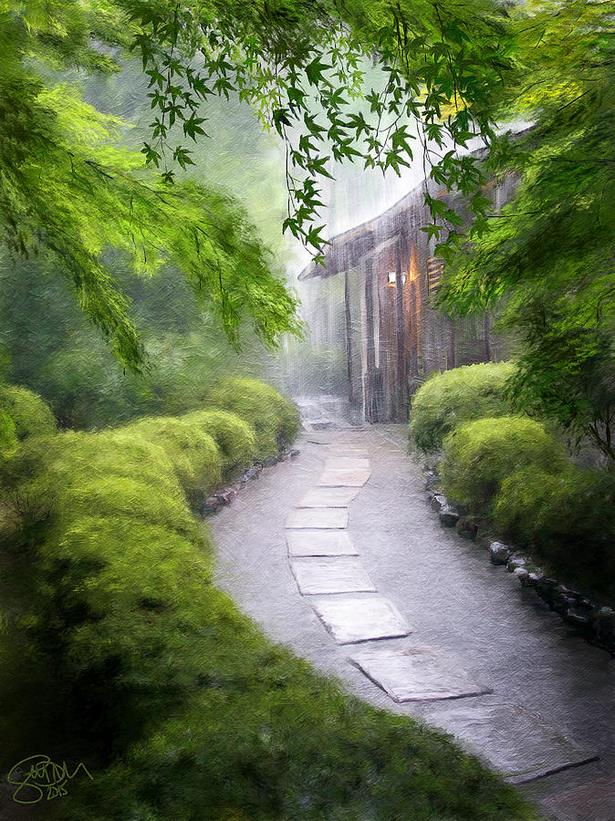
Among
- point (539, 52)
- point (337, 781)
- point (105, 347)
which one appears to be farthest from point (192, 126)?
point (337, 781)

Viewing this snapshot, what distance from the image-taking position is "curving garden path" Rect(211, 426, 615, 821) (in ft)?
6.04

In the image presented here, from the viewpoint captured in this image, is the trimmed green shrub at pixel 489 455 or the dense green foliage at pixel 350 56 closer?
the dense green foliage at pixel 350 56

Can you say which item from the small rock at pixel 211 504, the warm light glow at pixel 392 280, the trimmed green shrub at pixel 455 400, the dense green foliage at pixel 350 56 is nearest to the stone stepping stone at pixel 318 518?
the small rock at pixel 211 504

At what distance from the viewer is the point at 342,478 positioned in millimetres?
2295

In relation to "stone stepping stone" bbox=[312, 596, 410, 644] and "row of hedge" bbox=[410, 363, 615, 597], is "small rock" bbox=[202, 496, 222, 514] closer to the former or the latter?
"stone stepping stone" bbox=[312, 596, 410, 644]

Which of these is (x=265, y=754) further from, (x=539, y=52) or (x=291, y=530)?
(x=539, y=52)

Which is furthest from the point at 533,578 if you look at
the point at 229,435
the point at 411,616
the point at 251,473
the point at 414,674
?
the point at 229,435

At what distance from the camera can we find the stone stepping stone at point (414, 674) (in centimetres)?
190

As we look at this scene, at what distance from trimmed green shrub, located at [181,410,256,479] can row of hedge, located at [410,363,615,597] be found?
1.76 ft

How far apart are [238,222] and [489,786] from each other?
5.29ft

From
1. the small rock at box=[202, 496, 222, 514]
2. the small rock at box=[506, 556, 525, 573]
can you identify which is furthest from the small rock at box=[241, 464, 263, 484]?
the small rock at box=[506, 556, 525, 573]

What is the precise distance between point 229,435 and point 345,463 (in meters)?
0.38

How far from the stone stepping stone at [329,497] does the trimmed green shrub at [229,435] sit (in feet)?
0.71
